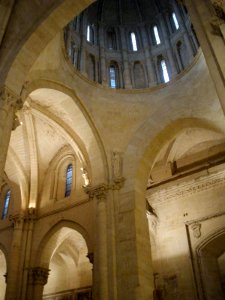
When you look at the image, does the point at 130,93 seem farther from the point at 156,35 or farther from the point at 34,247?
the point at 34,247

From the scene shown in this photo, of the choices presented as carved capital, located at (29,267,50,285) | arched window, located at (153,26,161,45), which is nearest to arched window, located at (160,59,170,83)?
arched window, located at (153,26,161,45)

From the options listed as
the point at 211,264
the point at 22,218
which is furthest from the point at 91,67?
the point at 211,264

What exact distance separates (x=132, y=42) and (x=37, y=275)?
33.6 ft

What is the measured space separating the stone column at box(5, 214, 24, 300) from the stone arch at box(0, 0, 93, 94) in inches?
288

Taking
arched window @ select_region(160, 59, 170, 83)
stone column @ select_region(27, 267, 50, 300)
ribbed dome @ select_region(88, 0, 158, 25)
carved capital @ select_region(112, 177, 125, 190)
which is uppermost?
ribbed dome @ select_region(88, 0, 158, 25)

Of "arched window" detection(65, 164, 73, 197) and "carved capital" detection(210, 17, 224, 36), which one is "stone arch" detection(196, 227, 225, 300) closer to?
"arched window" detection(65, 164, 73, 197)

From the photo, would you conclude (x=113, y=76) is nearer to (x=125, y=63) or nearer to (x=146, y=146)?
(x=125, y=63)

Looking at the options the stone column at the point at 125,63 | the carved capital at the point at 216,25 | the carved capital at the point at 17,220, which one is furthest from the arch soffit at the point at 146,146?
the carved capital at the point at 216,25

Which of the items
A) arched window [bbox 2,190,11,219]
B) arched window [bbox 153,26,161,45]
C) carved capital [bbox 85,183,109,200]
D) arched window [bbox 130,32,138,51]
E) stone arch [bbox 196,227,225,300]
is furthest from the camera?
arched window [bbox 2,190,11,219]

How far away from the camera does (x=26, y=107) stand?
11672 mm

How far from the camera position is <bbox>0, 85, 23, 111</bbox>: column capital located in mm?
6952

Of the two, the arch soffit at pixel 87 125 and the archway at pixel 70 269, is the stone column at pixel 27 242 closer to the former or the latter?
the archway at pixel 70 269

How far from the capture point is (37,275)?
11836 mm

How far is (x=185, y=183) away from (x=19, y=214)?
6.87 metres
